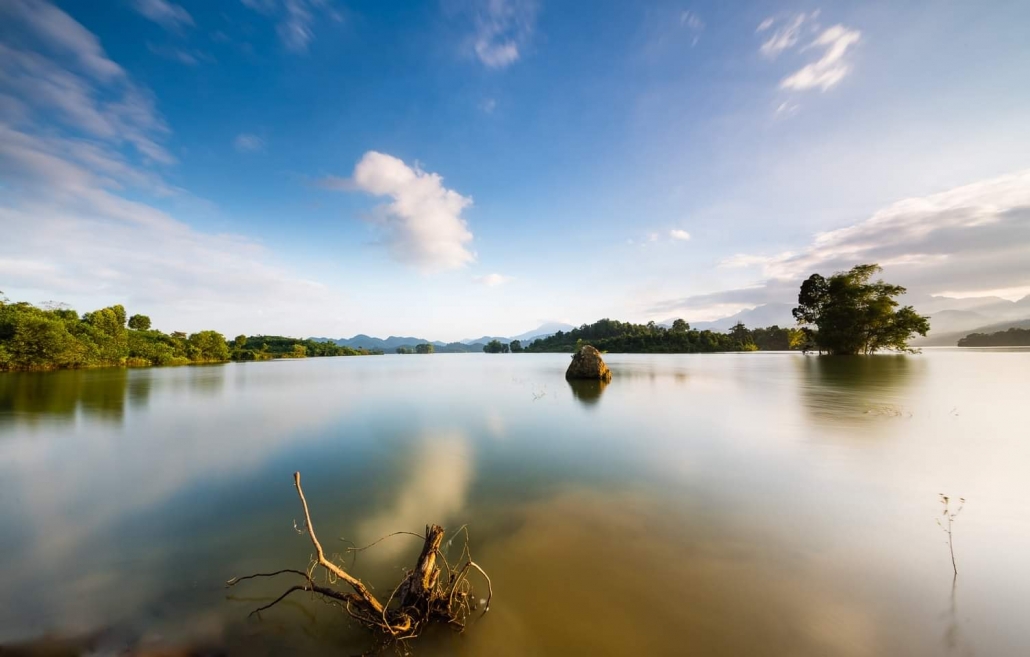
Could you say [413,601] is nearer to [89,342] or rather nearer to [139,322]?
[89,342]

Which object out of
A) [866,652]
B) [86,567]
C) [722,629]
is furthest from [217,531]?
[866,652]

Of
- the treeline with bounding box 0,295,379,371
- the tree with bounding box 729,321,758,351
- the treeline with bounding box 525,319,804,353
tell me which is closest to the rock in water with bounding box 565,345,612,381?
the treeline with bounding box 0,295,379,371

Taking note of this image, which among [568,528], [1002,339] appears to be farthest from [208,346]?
[1002,339]

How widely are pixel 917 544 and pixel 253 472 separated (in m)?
10.8

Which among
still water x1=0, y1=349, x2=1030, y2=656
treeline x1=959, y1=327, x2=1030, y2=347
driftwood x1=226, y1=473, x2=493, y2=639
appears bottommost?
still water x1=0, y1=349, x2=1030, y2=656

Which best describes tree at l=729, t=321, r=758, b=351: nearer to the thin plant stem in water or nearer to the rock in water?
the rock in water

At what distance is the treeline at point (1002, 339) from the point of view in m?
64.7

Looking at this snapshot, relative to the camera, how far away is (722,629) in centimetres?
282

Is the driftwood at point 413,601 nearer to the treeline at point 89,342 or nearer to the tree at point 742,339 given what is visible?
the treeline at point 89,342

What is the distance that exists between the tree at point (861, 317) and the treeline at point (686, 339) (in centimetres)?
1988

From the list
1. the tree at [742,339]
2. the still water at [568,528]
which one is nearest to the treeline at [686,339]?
the tree at [742,339]

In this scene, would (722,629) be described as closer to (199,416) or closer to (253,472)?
(253,472)

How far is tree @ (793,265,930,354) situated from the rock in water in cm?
3680

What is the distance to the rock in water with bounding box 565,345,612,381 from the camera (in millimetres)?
22394
